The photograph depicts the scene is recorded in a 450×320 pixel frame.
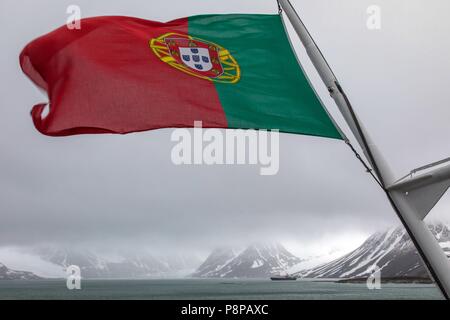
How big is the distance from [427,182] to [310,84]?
261 cm

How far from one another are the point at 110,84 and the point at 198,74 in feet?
4.35

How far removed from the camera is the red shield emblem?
8039 millimetres

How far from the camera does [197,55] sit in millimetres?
8281

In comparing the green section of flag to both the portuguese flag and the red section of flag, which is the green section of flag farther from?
the red section of flag

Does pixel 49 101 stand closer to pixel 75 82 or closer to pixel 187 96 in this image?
pixel 75 82

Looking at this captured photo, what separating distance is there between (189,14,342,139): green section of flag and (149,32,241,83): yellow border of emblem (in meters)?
0.10

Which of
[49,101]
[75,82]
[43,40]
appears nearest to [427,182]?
[75,82]

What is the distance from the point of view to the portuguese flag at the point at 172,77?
7.10 metres

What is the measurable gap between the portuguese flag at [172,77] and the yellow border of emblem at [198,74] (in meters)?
0.02

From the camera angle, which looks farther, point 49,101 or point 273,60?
point 273,60
